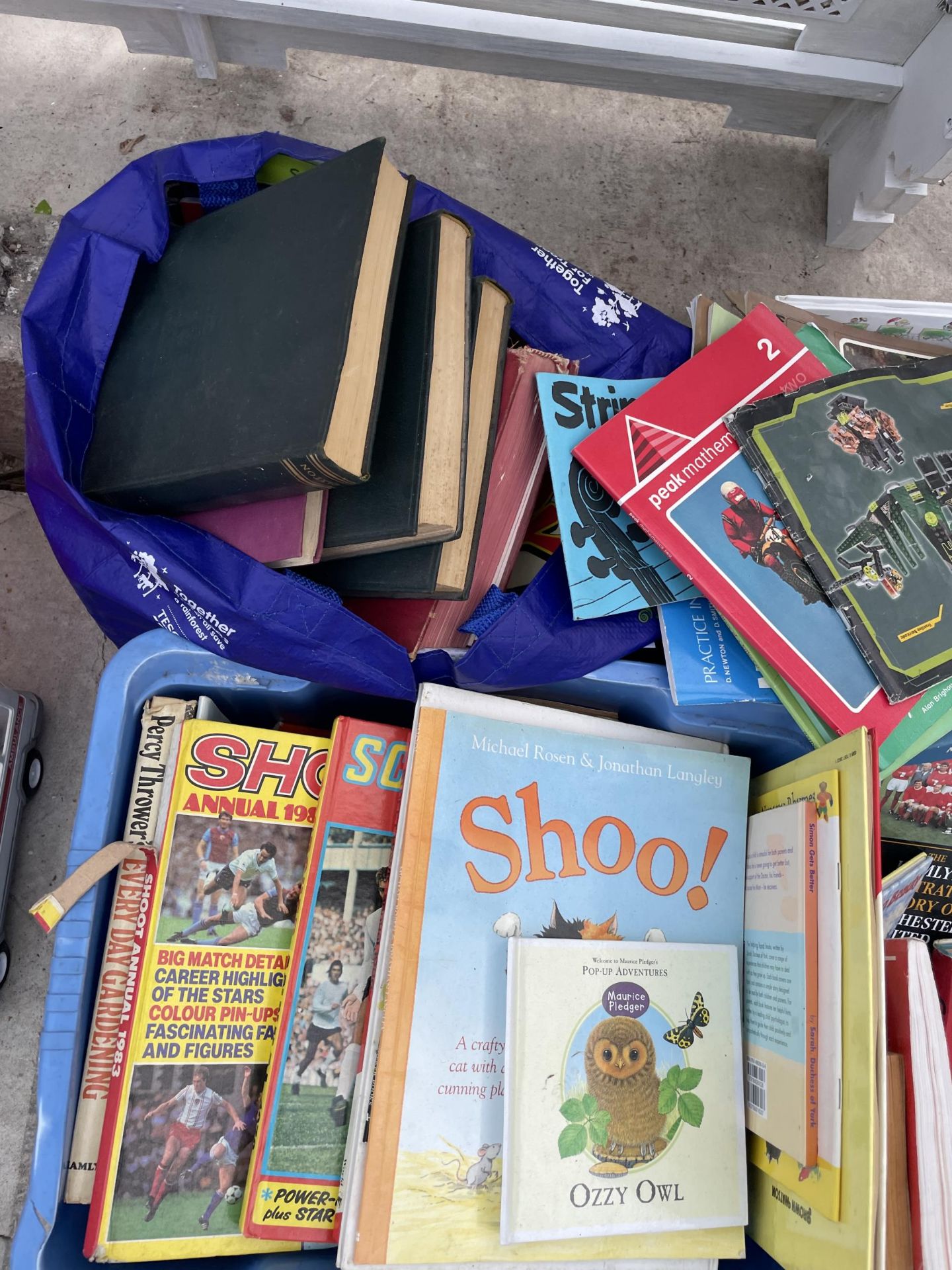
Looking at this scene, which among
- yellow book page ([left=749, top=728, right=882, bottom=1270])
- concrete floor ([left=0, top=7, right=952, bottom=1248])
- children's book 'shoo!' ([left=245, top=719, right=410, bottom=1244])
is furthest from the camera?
concrete floor ([left=0, top=7, right=952, bottom=1248])

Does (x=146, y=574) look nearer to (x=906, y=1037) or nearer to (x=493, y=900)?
(x=493, y=900)

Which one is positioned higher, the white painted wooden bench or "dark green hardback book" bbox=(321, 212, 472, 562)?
the white painted wooden bench

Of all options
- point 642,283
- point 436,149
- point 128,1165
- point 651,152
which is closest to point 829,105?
point 651,152

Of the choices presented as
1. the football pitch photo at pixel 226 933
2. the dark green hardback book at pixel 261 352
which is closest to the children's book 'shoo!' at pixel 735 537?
the dark green hardback book at pixel 261 352

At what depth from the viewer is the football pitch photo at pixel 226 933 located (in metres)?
0.73

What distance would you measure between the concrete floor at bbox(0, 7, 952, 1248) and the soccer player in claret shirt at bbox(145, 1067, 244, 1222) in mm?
485

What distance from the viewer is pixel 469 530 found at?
756 millimetres

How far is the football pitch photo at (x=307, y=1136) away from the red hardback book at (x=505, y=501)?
0.39 m

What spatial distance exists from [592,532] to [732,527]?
0.41 ft

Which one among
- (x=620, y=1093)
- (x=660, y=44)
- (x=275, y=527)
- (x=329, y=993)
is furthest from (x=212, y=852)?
(x=660, y=44)

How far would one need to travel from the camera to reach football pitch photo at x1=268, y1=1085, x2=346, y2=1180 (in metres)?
0.70

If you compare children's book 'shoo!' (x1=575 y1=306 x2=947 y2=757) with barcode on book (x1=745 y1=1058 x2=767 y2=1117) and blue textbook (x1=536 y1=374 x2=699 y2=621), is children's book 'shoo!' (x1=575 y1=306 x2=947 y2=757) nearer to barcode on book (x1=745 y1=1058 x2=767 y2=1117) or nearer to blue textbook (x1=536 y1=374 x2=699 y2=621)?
blue textbook (x1=536 y1=374 x2=699 y2=621)

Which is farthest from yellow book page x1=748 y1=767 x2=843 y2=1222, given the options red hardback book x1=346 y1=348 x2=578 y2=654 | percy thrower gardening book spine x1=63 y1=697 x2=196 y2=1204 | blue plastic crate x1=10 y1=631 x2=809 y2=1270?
percy thrower gardening book spine x1=63 y1=697 x2=196 y2=1204

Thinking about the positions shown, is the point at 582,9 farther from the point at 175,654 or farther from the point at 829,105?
the point at 175,654
